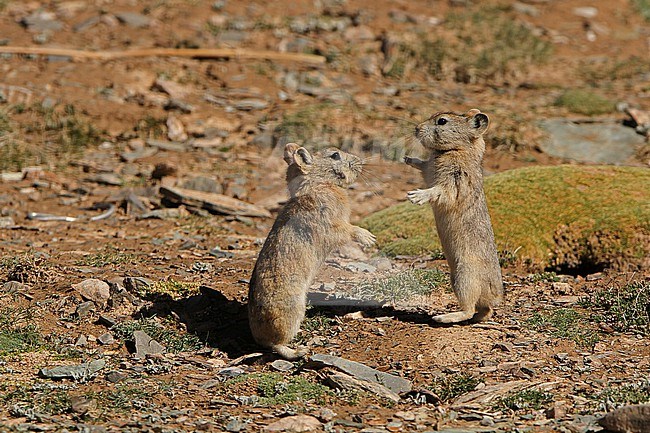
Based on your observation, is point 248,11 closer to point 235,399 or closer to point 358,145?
point 358,145

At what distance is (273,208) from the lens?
12.0 m

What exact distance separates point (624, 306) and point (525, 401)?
2.04 m

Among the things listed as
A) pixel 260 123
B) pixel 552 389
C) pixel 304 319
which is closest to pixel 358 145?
pixel 260 123

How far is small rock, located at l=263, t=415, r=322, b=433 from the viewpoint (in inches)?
235

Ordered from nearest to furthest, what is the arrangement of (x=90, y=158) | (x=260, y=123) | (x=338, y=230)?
(x=338, y=230) < (x=90, y=158) < (x=260, y=123)

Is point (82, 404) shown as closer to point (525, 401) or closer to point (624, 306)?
point (525, 401)

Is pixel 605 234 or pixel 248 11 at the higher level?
pixel 248 11

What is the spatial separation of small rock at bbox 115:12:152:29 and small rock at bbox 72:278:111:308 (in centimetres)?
1037

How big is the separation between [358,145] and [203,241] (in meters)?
4.14

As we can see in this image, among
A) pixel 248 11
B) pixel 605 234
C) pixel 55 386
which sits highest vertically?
pixel 248 11

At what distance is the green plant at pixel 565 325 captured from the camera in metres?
7.53

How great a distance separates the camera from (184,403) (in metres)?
6.42

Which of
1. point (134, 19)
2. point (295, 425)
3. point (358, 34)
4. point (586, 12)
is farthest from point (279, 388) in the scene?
point (586, 12)

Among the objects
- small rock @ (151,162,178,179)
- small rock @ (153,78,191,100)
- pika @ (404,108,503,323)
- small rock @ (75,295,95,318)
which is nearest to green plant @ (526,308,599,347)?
pika @ (404,108,503,323)
